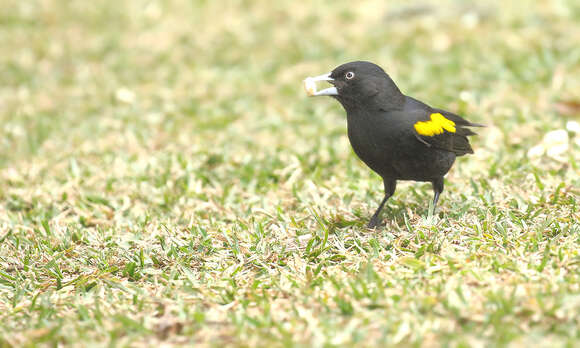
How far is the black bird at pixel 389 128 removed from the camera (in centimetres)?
416

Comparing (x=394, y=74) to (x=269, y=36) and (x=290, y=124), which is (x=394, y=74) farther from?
(x=269, y=36)

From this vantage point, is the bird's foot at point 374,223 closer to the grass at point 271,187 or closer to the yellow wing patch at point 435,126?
the grass at point 271,187

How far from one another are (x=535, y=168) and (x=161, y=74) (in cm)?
527

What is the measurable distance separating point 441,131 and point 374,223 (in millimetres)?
741

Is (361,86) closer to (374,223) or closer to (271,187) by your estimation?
(374,223)

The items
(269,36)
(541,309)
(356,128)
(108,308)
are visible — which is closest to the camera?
(541,309)

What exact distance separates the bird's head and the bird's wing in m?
0.23

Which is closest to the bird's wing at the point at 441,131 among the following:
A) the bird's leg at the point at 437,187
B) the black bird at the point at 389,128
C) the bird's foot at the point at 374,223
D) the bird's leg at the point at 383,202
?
the black bird at the point at 389,128

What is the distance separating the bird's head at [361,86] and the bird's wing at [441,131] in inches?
9.2

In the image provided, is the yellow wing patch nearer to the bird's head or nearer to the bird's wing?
the bird's wing

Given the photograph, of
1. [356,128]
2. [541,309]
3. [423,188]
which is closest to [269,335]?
[541,309]

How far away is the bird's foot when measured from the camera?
14.8ft

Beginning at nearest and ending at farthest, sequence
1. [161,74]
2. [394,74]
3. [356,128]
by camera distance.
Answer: [356,128] → [394,74] → [161,74]

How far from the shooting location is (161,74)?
8.95 m
